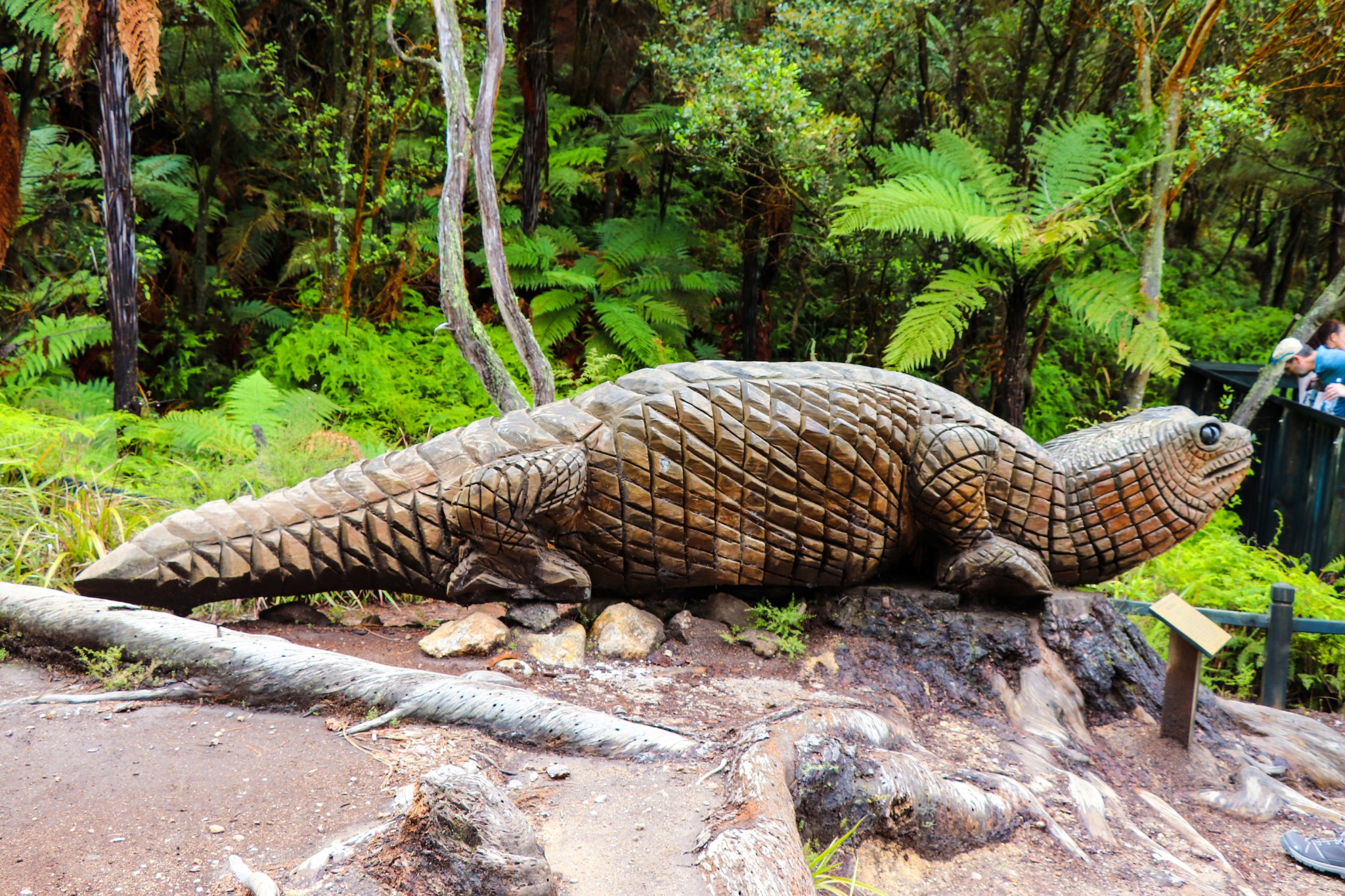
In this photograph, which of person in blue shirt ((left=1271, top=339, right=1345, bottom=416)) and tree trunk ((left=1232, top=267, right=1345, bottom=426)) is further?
tree trunk ((left=1232, top=267, right=1345, bottom=426))

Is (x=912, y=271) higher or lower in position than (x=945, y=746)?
higher

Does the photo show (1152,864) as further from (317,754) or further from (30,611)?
Answer: (30,611)

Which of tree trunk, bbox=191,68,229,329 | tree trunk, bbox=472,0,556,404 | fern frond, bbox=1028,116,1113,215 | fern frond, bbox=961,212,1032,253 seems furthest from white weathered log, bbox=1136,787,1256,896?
tree trunk, bbox=191,68,229,329

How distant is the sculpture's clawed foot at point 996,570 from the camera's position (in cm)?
364

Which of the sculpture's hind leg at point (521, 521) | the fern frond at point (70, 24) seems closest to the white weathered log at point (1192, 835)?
the sculpture's hind leg at point (521, 521)

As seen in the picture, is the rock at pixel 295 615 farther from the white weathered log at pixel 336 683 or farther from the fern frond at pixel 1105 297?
the fern frond at pixel 1105 297

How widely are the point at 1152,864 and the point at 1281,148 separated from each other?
10910 millimetres

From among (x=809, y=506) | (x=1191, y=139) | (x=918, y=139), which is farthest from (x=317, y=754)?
(x=918, y=139)

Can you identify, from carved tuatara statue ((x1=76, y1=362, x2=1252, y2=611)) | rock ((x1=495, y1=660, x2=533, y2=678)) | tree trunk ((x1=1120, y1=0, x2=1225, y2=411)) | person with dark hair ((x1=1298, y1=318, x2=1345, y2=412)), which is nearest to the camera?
rock ((x1=495, y1=660, x2=533, y2=678))

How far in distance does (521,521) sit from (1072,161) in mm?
6477

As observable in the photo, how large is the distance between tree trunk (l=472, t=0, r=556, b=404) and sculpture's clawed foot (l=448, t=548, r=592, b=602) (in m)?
1.91

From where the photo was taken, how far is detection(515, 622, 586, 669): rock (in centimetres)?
336

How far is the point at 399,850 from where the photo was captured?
67.0 inches

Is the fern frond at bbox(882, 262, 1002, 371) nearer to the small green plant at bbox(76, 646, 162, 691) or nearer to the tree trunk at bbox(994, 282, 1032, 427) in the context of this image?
the tree trunk at bbox(994, 282, 1032, 427)
